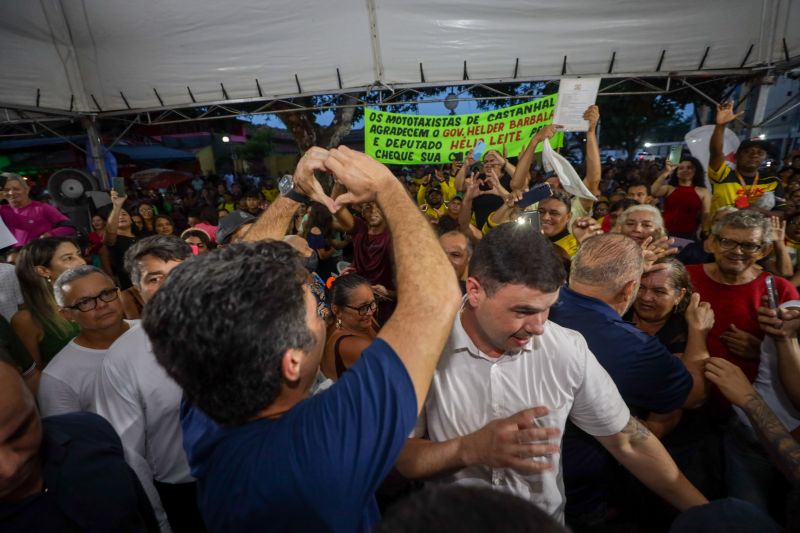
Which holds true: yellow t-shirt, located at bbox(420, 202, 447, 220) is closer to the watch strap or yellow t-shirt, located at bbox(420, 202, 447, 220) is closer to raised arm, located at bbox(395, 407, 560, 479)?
the watch strap

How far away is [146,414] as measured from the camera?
171 cm

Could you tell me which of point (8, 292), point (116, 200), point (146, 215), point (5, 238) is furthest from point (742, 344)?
point (146, 215)

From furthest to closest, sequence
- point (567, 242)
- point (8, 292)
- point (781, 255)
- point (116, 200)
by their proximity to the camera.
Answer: point (116, 200), point (567, 242), point (8, 292), point (781, 255)

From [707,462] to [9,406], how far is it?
3.04 metres

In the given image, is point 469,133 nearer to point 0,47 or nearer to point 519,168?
point 519,168

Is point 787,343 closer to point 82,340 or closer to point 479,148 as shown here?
point 82,340

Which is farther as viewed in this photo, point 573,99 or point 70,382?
point 573,99

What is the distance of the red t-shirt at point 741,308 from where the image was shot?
2262mm

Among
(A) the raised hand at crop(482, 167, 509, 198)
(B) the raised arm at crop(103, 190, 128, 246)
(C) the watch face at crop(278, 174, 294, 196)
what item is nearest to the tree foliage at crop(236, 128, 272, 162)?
(B) the raised arm at crop(103, 190, 128, 246)

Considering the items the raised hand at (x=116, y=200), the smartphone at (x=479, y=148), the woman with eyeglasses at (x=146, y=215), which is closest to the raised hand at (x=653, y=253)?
the smartphone at (x=479, y=148)

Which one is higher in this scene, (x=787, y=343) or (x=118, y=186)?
(x=118, y=186)

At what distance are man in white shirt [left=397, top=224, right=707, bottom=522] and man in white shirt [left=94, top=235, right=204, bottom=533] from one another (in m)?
1.09

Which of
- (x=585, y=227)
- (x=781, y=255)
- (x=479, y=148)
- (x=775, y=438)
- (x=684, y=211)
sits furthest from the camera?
(x=479, y=148)

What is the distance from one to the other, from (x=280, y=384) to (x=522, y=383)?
96 cm
